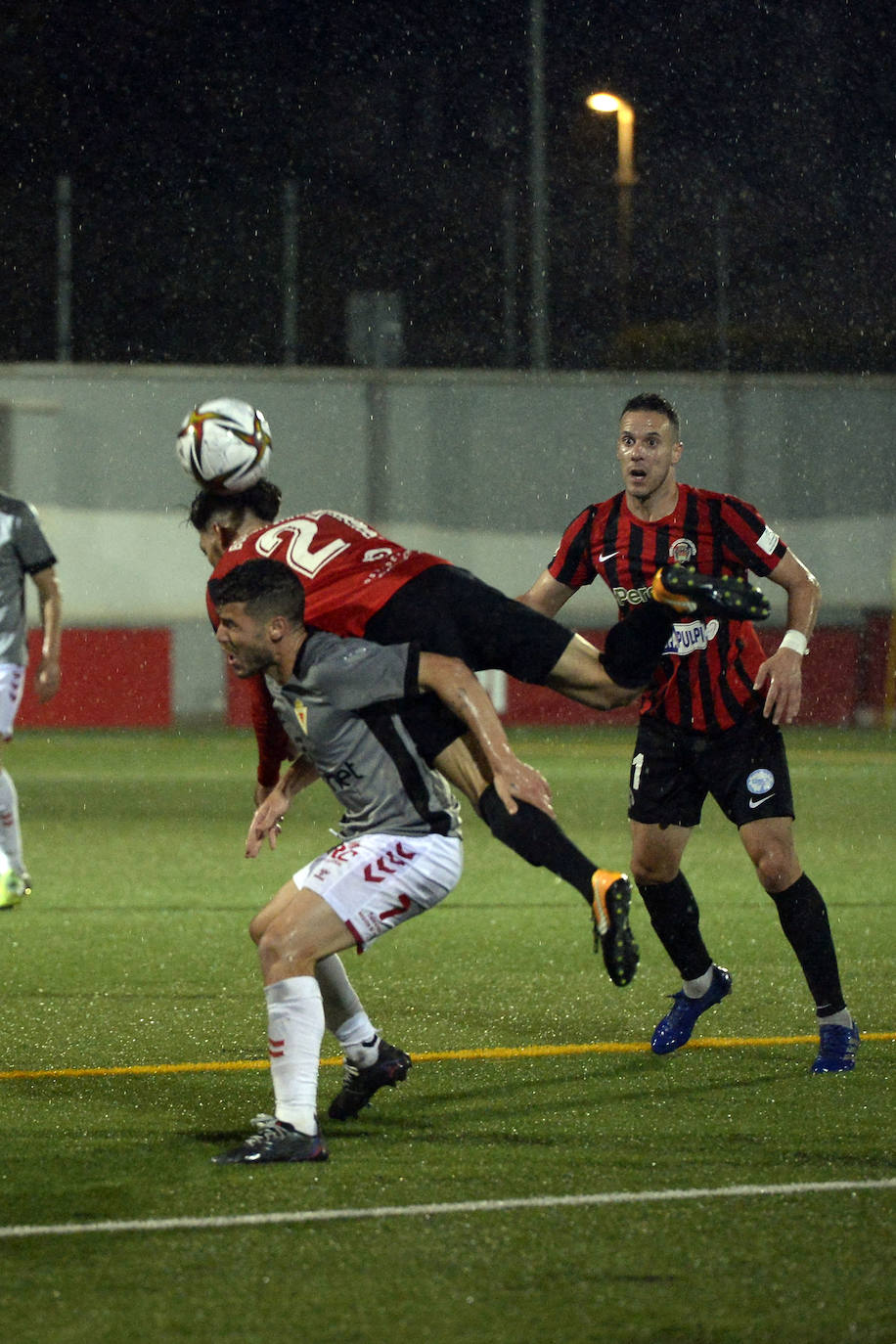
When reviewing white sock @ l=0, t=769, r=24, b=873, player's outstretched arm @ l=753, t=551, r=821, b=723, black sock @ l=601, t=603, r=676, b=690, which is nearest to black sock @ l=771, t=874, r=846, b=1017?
player's outstretched arm @ l=753, t=551, r=821, b=723

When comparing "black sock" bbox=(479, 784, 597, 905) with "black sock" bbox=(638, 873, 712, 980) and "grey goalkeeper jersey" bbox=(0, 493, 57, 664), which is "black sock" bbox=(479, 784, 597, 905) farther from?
"grey goalkeeper jersey" bbox=(0, 493, 57, 664)

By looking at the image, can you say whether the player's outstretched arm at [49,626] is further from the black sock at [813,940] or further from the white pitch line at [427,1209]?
the white pitch line at [427,1209]

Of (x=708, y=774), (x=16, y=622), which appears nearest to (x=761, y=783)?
(x=708, y=774)

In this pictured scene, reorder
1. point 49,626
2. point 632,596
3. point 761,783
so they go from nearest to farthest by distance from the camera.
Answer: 1. point 761,783
2. point 632,596
3. point 49,626

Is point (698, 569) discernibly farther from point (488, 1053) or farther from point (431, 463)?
point (431, 463)

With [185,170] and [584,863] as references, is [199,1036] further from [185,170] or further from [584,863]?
[185,170]

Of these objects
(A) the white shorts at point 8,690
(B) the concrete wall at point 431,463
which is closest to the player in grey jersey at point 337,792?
(A) the white shorts at point 8,690

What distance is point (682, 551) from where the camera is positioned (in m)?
6.28

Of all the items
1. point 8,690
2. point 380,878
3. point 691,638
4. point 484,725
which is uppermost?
point 691,638

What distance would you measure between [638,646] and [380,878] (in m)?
1.04

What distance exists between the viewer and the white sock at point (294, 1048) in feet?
16.0

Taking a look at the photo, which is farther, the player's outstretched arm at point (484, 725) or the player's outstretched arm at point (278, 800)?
the player's outstretched arm at point (278, 800)

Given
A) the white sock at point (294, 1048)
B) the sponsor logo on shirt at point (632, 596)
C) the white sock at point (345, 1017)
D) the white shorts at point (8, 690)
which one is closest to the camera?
the white sock at point (294, 1048)

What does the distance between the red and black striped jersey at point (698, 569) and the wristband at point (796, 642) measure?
0.17 m
